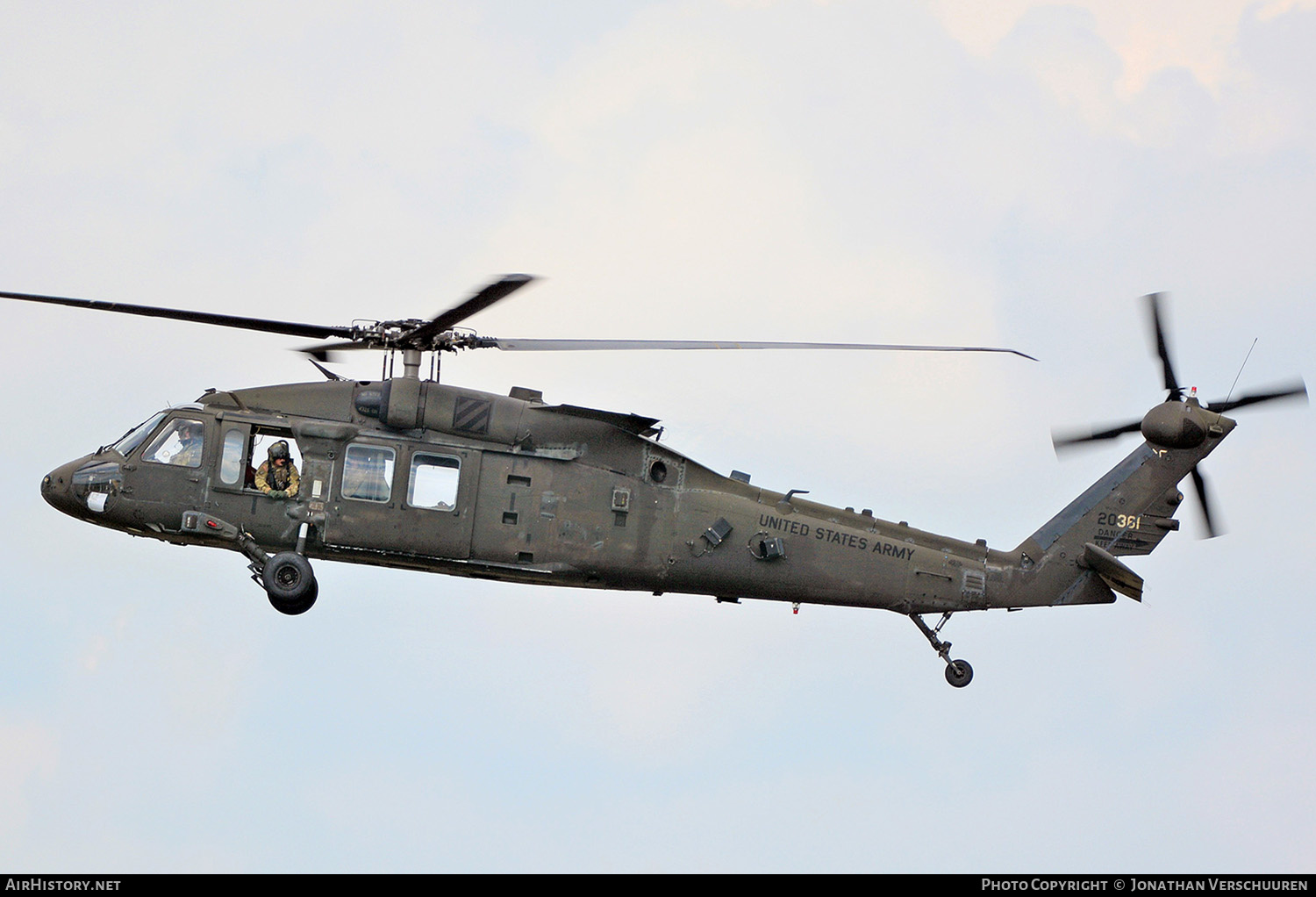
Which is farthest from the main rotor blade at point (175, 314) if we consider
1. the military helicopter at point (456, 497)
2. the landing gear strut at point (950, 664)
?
the landing gear strut at point (950, 664)

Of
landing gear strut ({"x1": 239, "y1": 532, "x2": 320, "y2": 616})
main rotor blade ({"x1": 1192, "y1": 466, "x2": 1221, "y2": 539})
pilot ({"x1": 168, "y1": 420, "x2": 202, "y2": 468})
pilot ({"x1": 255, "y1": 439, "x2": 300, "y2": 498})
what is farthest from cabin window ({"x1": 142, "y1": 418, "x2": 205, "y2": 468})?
main rotor blade ({"x1": 1192, "y1": 466, "x2": 1221, "y2": 539})

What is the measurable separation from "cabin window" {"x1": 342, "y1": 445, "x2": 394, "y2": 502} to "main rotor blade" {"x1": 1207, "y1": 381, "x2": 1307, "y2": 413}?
1267 cm

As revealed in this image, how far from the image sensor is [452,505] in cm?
2141

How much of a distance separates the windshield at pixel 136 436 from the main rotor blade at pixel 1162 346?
15048mm

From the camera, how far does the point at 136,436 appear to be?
22016 mm

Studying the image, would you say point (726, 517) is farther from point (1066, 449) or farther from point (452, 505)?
point (1066, 449)

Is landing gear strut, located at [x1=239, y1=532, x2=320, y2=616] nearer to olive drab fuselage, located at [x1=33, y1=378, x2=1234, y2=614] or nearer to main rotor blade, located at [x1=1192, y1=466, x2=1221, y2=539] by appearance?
olive drab fuselage, located at [x1=33, y1=378, x2=1234, y2=614]

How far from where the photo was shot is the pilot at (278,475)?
2142cm

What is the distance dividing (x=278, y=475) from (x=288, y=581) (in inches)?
62.3

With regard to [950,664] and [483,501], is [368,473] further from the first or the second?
[950,664]

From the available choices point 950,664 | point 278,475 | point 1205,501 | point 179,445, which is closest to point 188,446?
point 179,445

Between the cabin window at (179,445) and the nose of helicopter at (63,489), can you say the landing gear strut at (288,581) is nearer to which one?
the cabin window at (179,445)

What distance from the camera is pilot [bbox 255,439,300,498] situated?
2142cm
